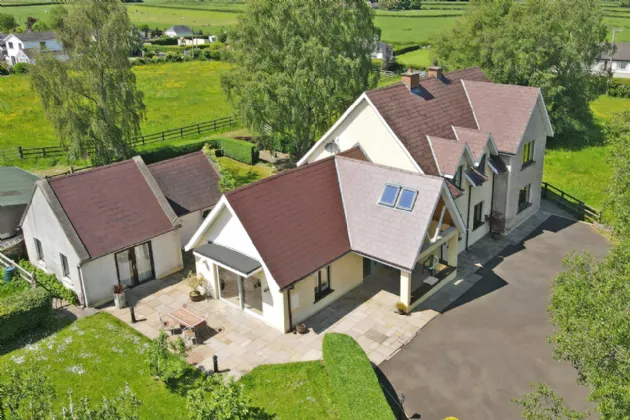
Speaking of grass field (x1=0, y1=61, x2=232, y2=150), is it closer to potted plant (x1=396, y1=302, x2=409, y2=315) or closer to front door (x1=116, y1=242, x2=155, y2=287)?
front door (x1=116, y1=242, x2=155, y2=287)

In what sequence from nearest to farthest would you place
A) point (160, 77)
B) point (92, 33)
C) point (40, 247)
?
point (40, 247), point (92, 33), point (160, 77)

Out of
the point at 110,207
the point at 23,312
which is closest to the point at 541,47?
the point at 110,207

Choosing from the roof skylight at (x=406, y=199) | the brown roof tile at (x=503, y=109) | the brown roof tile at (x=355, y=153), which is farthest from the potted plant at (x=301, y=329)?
the brown roof tile at (x=503, y=109)

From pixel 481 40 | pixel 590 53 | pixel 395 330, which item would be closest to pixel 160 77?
pixel 481 40

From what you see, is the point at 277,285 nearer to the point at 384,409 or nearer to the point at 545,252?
the point at 384,409

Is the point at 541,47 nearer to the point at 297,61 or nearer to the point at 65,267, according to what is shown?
the point at 297,61

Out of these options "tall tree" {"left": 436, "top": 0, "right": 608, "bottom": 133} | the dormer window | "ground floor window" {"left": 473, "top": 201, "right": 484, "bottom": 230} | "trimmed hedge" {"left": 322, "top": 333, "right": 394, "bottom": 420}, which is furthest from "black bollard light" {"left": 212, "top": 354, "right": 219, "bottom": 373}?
"tall tree" {"left": 436, "top": 0, "right": 608, "bottom": 133}

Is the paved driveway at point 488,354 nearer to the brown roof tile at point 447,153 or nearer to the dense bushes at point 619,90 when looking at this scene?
the brown roof tile at point 447,153
